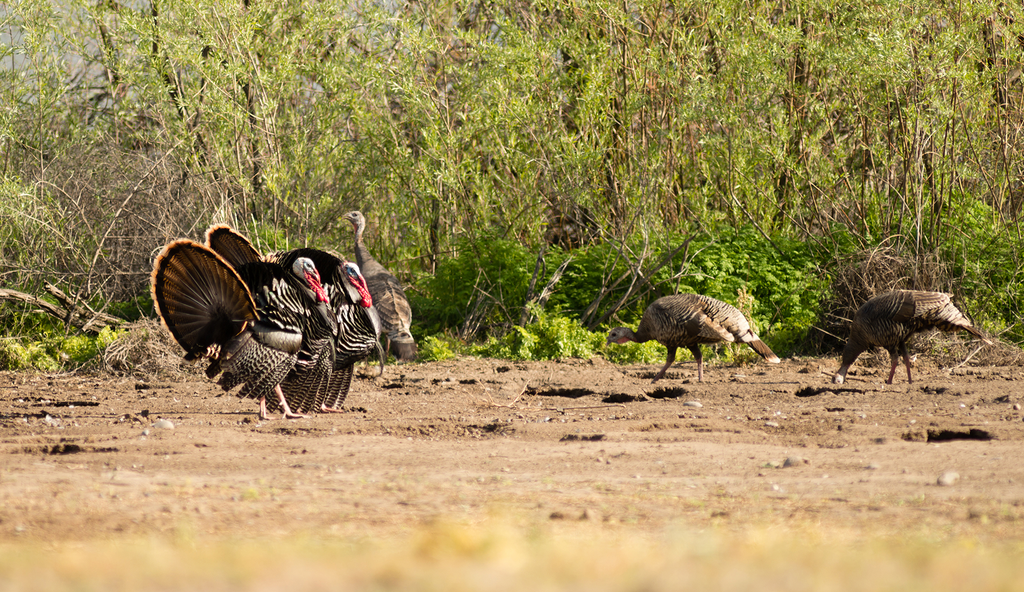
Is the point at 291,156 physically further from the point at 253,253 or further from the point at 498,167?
the point at 253,253

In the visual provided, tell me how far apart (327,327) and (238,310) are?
0.76 metres

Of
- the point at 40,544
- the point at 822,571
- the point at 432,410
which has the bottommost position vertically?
the point at 432,410

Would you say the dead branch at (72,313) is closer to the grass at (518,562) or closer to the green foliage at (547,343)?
the green foliage at (547,343)

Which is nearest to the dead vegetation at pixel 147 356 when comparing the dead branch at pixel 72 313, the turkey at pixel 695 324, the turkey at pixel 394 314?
the dead branch at pixel 72 313

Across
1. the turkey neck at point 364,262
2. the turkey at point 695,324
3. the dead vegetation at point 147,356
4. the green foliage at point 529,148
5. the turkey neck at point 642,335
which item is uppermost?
the green foliage at point 529,148

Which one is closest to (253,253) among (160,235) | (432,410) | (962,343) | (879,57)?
(432,410)

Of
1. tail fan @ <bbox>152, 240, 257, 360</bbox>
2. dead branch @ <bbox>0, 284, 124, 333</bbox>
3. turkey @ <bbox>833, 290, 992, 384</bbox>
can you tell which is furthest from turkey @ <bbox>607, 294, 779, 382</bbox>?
dead branch @ <bbox>0, 284, 124, 333</bbox>

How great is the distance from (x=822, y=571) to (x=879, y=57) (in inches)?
331

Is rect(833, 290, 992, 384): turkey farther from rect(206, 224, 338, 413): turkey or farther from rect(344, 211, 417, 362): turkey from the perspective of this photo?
rect(206, 224, 338, 413): turkey

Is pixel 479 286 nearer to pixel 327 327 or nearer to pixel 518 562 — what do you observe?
pixel 327 327

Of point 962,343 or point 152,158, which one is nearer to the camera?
point 962,343

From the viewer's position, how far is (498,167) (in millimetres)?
12703

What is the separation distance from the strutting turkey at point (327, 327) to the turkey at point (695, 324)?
296 cm

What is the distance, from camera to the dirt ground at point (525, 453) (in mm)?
3848
